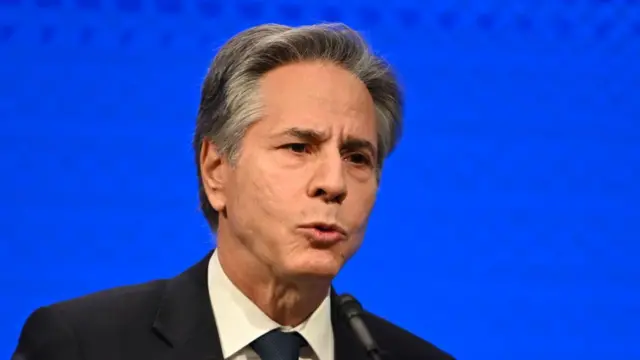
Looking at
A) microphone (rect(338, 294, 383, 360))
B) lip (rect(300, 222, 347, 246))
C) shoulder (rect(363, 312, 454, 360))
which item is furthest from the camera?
shoulder (rect(363, 312, 454, 360))

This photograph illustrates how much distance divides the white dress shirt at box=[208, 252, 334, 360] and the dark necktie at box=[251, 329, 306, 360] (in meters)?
0.01

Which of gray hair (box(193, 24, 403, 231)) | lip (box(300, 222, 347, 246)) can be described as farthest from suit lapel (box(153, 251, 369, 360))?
gray hair (box(193, 24, 403, 231))

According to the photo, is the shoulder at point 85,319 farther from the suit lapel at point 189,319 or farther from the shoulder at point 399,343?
the shoulder at point 399,343

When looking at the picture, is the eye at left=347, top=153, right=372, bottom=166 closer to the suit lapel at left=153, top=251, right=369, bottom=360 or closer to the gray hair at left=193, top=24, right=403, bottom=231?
the gray hair at left=193, top=24, right=403, bottom=231

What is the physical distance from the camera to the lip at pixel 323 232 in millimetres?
2178

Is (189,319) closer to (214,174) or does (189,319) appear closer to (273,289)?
(273,289)

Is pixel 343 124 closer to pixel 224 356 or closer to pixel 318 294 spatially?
pixel 318 294

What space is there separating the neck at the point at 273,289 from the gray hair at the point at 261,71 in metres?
0.21

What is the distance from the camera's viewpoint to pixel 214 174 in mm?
2402

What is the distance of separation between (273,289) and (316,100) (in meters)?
0.40

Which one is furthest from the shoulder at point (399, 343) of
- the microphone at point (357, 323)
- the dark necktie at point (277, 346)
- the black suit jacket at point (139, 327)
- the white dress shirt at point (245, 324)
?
the microphone at point (357, 323)

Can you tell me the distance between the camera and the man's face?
219 cm

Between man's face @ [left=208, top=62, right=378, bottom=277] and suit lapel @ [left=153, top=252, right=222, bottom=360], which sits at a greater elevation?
man's face @ [left=208, top=62, right=378, bottom=277]

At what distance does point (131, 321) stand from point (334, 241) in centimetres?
46
